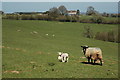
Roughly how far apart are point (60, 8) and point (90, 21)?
42961 millimetres

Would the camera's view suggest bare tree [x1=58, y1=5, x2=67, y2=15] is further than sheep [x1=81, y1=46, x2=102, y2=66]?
Yes

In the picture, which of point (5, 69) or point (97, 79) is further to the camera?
point (5, 69)

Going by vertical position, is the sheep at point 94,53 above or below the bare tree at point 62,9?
below

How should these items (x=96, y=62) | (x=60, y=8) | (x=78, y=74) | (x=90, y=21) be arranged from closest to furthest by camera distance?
(x=78, y=74)
(x=96, y=62)
(x=90, y=21)
(x=60, y=8)

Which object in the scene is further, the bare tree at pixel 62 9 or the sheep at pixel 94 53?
the bare tree at pixel 62 9

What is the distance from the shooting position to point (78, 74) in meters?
17.5

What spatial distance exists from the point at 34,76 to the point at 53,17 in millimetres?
129176

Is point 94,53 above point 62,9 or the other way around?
the other way around

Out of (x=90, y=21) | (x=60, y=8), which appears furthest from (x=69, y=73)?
(x=60, y=8)

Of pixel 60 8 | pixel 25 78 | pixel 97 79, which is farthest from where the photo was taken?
pixel 60 8

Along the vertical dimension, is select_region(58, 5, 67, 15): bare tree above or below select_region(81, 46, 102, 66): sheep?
above

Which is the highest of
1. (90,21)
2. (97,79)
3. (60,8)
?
(60,8)

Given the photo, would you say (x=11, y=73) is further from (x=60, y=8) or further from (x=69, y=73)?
(x=60, y=8)

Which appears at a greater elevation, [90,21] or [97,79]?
[90,21]
